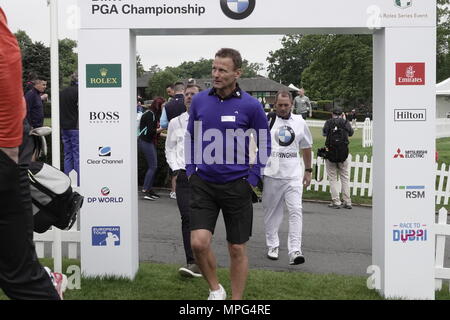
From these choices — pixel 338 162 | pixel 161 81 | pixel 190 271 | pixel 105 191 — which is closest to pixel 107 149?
pixel 105 191

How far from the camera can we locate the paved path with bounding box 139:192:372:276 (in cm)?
736

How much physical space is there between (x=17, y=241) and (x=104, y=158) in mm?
2656

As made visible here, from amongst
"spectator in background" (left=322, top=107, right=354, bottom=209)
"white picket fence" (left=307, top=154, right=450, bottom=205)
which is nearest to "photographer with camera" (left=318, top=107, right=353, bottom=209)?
"spectator in background" (left=322, top=107, right=354, bottom=209)

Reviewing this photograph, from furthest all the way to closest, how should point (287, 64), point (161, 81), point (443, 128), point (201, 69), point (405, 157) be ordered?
point (201, 69), point (287, 64), point (161, 81), point (443, 128), point (405, 157)

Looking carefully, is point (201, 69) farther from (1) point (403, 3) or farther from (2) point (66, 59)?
(1) point (403, 3)

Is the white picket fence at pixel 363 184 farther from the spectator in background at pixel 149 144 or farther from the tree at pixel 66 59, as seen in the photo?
the tree at pixel 66 59

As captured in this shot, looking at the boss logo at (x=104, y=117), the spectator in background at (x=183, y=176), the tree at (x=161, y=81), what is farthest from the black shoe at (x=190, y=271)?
the tree at (x=161, y=81)

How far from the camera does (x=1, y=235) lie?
3.17m

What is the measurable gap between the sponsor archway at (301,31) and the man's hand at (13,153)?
2600 millimetres

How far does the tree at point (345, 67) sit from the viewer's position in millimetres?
58719

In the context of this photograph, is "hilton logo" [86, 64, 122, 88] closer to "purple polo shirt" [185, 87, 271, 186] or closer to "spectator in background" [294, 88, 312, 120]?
"purple polo shirt" [185, 87, 271, 186]

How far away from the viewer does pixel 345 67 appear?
6125cm

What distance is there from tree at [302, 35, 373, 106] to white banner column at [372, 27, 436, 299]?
54.1 meters
